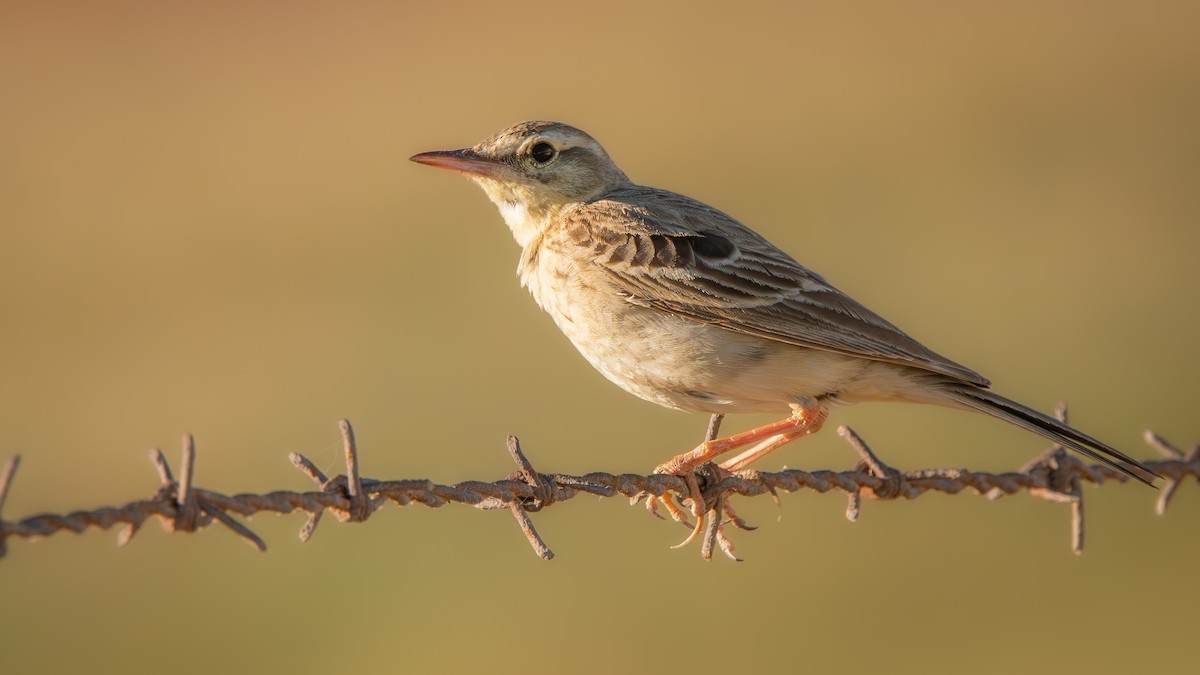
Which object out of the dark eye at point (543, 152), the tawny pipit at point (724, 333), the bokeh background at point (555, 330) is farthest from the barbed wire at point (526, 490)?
the bokeh background at point (555, 330)

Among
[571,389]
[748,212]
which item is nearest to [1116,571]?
[571,389]

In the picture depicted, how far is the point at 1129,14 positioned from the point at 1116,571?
1570 cm

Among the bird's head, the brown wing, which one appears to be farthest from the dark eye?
the brown wing

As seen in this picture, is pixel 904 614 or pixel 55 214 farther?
pixel 55 214

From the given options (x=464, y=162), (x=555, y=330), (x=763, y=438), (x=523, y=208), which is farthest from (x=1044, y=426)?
(x=555, y=330)

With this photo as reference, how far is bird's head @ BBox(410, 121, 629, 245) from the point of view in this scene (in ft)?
24.7

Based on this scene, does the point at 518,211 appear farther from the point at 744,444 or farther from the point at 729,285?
the point at 744,444

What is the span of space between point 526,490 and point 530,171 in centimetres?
304

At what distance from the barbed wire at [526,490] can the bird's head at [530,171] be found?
1.71 metres

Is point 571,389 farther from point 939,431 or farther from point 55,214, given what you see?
point 55,214

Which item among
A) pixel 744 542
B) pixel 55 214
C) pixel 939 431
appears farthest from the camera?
pixel 55 214

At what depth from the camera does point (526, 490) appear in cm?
491

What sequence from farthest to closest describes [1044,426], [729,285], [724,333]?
[729,285]
[724,333]
[1044,426]

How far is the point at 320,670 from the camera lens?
1159cm
